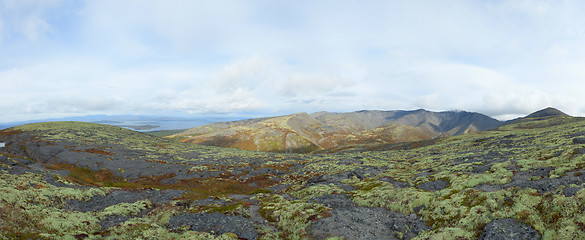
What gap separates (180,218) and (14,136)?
117618mm

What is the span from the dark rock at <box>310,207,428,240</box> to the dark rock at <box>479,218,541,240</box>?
5049 mm

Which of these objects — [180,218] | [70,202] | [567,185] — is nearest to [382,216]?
[567,185]

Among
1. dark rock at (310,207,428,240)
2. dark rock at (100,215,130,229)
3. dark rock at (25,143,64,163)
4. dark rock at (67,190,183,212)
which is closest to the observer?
dark rock at (310,207,428,240)

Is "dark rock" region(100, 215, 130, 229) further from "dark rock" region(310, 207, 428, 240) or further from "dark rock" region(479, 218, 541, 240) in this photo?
"dark rock" region(479, 218, 541, 240)

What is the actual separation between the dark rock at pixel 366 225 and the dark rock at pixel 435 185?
35.1 ft

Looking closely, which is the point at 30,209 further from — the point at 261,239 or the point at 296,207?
the point at 296,207

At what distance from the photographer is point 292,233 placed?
72.5 ft

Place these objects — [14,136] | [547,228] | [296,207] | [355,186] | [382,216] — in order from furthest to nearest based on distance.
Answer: [14,136] → [355,186] → [296,207] → [382,216] → [547,228]

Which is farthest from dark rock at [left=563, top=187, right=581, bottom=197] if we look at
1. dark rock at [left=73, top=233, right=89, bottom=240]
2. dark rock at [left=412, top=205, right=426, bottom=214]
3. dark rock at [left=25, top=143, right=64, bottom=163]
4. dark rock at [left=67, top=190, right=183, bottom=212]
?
dark rock at [left=25, top=143, right=64, bottom=163]

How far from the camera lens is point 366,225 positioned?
73.0ft

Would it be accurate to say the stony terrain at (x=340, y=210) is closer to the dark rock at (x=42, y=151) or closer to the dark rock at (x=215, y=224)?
the dark rock at (x=215, y=224)

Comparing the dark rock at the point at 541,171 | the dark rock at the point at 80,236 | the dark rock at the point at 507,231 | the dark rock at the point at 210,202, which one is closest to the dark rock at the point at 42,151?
the dark rock at the point at 210,202

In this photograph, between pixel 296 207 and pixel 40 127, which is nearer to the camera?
pixel 296 207

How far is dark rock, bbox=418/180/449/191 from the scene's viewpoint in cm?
3101
